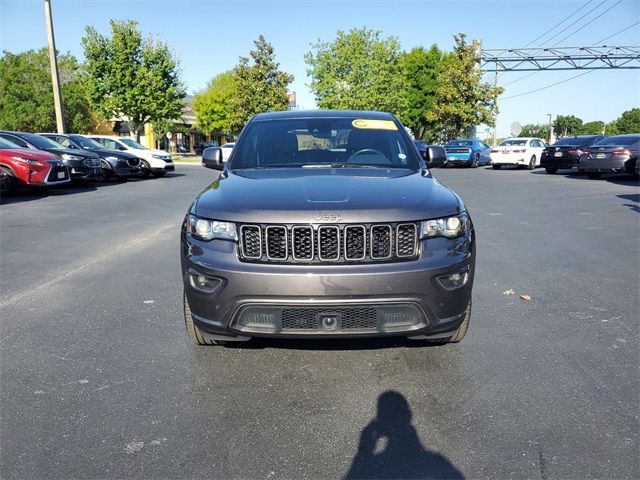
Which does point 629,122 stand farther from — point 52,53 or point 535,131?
point 52,53

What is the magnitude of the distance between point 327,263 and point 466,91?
4214 cm

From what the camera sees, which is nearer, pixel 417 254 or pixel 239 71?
pixel 417 254

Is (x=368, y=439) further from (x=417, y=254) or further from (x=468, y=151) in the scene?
(x=468, y=151)

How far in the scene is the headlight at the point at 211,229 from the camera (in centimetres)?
303

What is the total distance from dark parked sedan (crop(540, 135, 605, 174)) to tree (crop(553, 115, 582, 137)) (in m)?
124

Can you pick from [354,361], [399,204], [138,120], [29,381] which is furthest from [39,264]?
[138,120]

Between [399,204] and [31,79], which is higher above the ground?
[31,79]

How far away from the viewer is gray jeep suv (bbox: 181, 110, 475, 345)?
2.87 metres

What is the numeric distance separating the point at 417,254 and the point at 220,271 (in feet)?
3.66

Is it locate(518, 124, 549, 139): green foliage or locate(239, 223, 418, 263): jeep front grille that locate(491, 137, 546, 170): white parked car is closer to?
locate(239, 223, 418, 263): jeep front grille

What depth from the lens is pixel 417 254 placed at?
299 cm

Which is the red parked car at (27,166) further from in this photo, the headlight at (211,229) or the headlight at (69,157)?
the headlight at (211,229)

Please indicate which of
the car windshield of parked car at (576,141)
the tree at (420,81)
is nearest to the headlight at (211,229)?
the car windshield of parked car at (576,141)

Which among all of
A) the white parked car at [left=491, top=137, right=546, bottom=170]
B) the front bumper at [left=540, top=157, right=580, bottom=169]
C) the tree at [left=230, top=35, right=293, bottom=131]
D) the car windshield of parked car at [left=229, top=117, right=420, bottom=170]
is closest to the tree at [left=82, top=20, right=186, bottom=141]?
the tree at [left=230, top=35, right=293, bottom=131]
